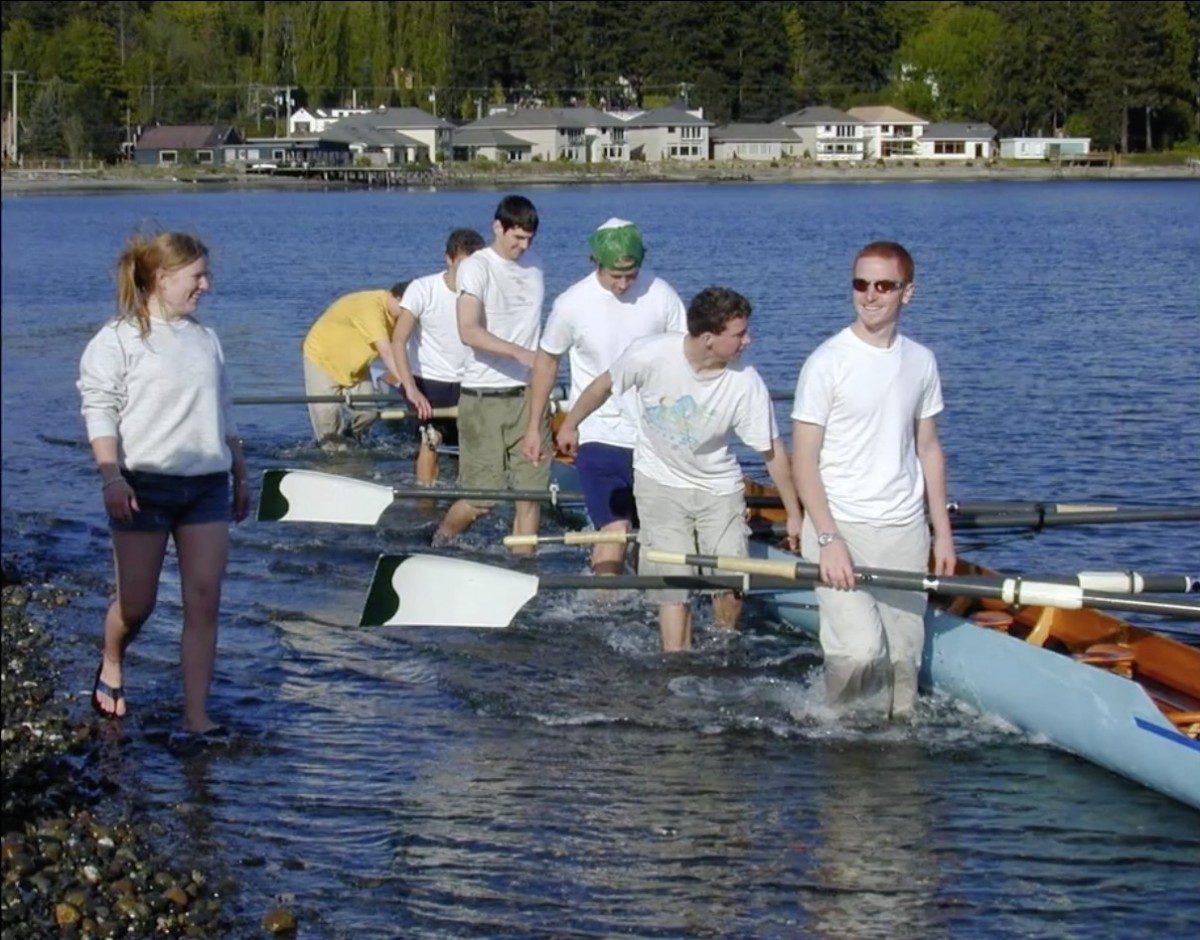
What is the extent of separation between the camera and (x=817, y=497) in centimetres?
775

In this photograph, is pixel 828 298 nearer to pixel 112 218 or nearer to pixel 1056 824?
pixel 1056 824

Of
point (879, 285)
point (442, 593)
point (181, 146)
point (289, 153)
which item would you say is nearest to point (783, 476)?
point (879, 285)

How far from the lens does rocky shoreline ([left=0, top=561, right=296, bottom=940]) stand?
248 inches

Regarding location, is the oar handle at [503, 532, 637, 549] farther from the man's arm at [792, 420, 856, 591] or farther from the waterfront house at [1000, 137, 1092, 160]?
the waterfront house at [1000, 137, 1092, 160]

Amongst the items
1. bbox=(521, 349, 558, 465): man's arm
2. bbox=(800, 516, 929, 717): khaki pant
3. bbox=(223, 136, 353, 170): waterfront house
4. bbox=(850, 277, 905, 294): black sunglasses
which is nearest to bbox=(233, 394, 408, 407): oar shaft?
bbox=(521, 349, 558, 465): man's arm

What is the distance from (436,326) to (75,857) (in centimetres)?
662

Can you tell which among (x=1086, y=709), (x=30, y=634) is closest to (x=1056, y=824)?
Result: (x=1086, y=709)

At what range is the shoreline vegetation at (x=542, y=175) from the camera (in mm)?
112438

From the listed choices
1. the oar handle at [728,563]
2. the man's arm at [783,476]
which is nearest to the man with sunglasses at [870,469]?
the oar handle at [728,563]

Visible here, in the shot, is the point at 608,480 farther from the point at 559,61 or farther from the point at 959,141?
the point at 559,61

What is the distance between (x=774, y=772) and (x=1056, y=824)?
50.4 inches

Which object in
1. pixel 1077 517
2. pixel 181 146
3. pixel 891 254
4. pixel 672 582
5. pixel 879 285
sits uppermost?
pixel 181 146

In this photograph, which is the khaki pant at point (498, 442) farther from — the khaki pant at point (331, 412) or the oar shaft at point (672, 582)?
the khaki pant at point (331, 412)

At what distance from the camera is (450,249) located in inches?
493
